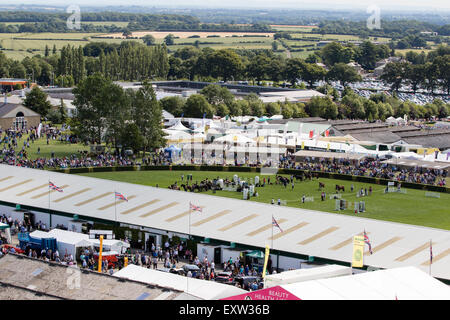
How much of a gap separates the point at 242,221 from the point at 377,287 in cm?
1365

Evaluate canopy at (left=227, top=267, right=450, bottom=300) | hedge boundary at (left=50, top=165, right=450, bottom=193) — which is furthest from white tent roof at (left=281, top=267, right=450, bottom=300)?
hedge boundary at (left=50, top=165, right=450, bottom=193)

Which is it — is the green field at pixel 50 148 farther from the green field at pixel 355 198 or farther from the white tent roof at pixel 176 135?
the green field at pixel 355 198

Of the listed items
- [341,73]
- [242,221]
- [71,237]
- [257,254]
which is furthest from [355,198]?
[341,73]

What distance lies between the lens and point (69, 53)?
11938 centimetres

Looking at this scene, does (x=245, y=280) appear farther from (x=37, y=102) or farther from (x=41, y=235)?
(x=37, y=102)

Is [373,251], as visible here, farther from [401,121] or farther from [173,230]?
[401,121]

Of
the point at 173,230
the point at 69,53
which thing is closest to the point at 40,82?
the point at 69,53

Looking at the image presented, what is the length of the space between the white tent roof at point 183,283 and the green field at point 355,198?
20.3 metres

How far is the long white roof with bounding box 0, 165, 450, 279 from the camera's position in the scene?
31.0 meters

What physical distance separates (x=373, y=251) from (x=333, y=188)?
21.6 m

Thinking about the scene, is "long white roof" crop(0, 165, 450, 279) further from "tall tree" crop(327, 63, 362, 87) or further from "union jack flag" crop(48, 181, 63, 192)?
"tall tree" crop(327, 63, 362, 87)

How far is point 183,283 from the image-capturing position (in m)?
25.4

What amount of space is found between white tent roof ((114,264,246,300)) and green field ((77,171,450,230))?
20283 mm
